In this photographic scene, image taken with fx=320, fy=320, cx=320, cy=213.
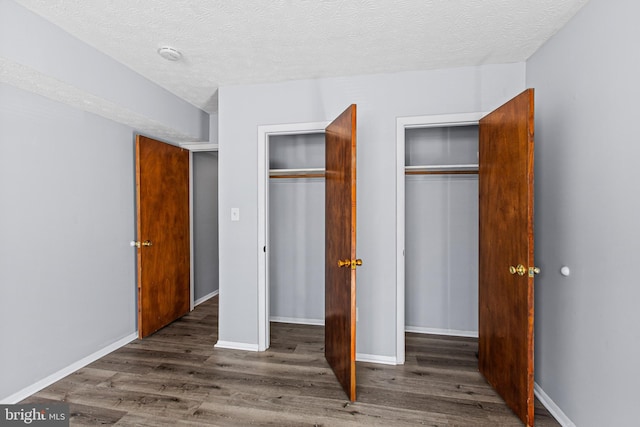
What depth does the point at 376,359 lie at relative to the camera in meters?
2.74

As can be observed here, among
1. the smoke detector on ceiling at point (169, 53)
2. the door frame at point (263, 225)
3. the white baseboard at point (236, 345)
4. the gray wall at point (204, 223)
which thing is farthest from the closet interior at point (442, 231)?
the gray wall at point (204, 223)

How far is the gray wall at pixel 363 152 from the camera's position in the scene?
8.62 ft

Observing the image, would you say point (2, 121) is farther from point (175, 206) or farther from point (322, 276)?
point (322, 276)

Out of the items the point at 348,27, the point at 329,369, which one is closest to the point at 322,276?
the point at 329,369

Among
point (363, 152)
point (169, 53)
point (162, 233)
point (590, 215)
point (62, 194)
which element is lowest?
point (162, 233)

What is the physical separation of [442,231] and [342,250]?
4.92ft

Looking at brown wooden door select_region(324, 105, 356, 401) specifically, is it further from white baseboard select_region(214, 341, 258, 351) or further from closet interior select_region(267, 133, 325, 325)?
closet interior select_region(267, 133, 325, 325)

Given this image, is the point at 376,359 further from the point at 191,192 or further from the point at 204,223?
the point at 204,223

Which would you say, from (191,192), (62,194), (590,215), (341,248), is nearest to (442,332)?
(341,248)

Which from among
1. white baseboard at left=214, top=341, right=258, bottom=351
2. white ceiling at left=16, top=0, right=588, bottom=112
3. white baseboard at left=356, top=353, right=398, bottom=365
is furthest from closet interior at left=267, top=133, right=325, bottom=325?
white ceiling at left=16, top=0, right=588, bottom=112

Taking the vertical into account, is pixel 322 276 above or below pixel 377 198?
below

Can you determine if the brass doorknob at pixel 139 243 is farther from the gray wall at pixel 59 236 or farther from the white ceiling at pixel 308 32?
the white ceiling at pixel 308 32

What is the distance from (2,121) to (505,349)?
11.8 feet

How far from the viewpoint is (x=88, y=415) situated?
2.01 m
